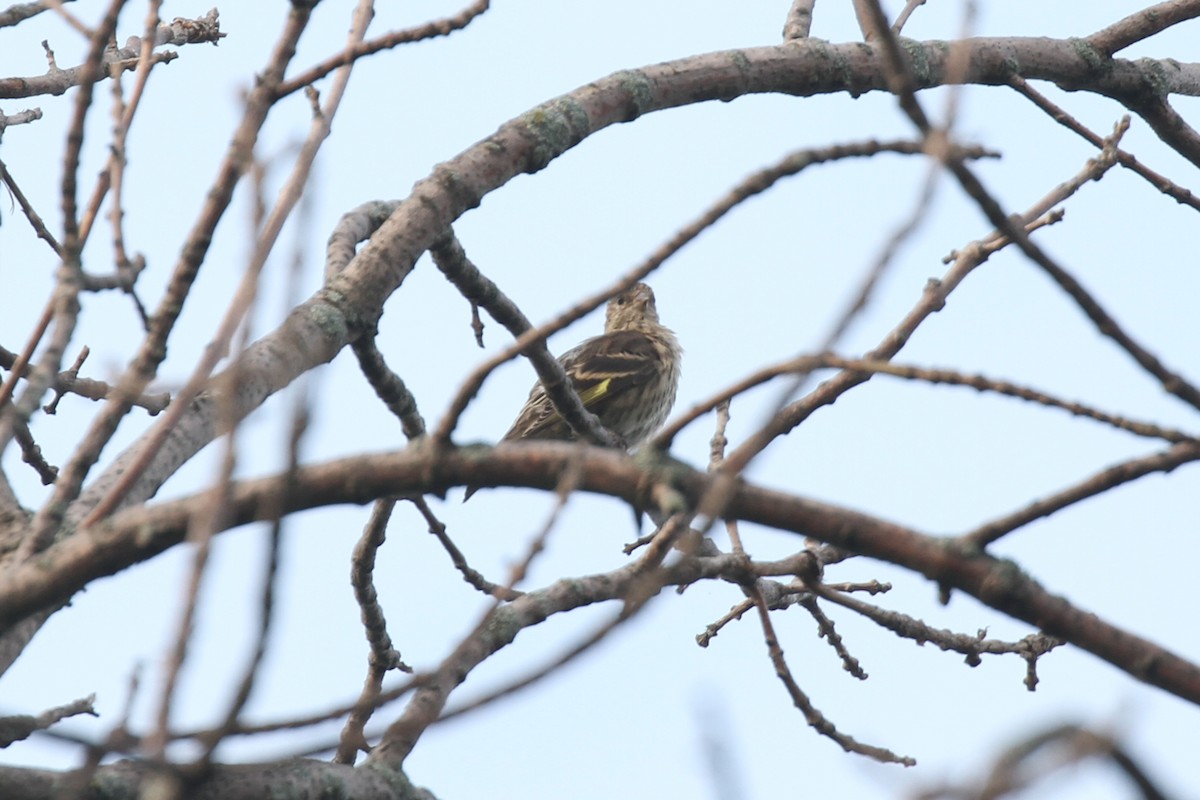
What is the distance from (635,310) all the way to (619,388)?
165cm

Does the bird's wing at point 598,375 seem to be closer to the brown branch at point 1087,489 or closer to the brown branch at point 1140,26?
the brown branch at point 1140,26

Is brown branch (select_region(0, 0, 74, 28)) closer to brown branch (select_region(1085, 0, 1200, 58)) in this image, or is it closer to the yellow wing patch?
brown branch (select_region(1085, 0, 1200, 58))

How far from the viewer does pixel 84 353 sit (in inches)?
194

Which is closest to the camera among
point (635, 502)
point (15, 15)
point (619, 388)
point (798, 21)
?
point (635, 502)

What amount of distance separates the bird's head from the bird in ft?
1.92

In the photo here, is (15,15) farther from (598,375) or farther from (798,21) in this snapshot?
(598,375)

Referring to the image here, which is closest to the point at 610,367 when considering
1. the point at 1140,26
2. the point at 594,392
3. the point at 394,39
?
the point at 594,392

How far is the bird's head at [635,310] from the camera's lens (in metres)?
9.89

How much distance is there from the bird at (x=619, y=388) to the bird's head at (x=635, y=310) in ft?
1.92

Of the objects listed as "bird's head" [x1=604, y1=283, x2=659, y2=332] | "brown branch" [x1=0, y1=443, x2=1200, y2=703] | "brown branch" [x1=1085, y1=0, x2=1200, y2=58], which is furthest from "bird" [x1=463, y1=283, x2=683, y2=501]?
"brown branch" [x1=0, y1=443, x2=1200, y2=703]

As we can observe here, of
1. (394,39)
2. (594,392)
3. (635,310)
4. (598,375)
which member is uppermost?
(635,310)

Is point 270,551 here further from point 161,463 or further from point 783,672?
point 783,672

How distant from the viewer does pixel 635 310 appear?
995cm

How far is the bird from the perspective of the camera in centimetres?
786
